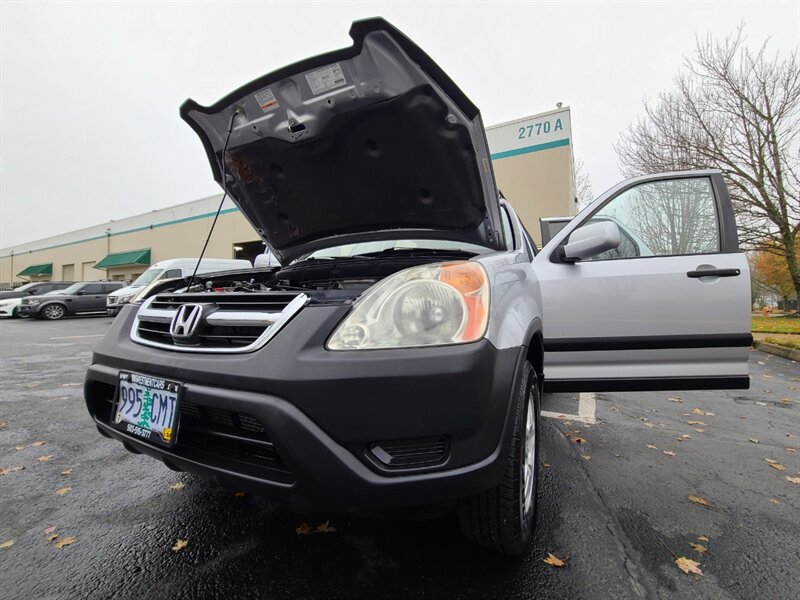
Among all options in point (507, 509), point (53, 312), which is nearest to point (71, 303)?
point (53, 312)

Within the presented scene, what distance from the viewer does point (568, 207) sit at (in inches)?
514

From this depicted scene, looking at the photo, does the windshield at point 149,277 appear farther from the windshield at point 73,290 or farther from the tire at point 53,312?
the tire at point 53,312

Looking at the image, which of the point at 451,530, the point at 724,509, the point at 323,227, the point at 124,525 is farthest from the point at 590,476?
the point at 124,525

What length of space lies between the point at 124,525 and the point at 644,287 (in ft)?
9.90

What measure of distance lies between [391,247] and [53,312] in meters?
17.8

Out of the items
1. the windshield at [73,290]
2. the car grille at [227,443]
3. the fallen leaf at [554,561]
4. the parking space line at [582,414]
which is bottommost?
the fallen leaf at [554,561]

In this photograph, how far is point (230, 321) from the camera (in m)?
1.49

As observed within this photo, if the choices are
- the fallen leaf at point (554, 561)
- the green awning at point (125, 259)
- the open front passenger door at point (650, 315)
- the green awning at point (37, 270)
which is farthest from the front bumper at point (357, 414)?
the green awning at point (37, 270)

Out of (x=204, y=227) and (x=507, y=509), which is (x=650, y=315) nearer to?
(x=507, y=509)

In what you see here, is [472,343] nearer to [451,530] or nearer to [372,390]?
[372,390]

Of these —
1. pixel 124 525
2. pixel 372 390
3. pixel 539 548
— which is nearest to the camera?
pixel 372 390

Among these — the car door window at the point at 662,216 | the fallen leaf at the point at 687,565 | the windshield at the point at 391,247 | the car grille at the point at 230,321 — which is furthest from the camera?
the car door window at the point at 662,216

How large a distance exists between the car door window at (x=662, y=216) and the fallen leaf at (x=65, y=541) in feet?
10.1

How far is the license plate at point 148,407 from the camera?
142 centimetres
